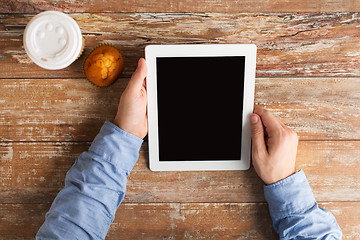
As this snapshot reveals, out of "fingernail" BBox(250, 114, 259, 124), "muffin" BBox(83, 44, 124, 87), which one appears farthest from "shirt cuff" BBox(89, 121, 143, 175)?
"fingernail" BBox(250, 114, 259, 124)

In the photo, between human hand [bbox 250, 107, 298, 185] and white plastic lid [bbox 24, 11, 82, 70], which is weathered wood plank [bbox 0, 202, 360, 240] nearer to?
human hand [bbox 250, 107, 298, 185]

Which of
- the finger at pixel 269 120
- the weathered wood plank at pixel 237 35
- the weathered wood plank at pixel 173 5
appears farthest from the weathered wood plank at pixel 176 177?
the weathered wood plank at pixel 173 5

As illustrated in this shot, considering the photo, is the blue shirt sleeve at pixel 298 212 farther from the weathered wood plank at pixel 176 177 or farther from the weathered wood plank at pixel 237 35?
the weathered wood plank at pixel 237 35

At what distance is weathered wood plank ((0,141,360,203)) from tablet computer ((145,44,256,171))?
1.7 inches

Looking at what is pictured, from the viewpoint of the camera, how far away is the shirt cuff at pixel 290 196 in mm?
735

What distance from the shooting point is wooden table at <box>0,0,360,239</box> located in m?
0.75

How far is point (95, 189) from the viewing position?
700 millimetres

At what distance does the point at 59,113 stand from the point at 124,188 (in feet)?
0.90

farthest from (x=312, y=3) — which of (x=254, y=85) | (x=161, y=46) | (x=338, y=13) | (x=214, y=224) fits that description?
(x=214, y=224)

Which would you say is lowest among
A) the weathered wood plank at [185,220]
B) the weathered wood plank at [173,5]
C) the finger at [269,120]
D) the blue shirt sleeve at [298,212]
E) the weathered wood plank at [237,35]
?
the weathered wood plank at [185,220]

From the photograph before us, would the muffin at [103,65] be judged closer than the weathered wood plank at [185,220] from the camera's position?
Yes

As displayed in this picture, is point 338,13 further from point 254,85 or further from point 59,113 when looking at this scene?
point 59,113

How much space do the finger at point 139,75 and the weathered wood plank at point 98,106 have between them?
2.9 inches

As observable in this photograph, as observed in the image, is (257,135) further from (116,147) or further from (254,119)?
(116,147)
